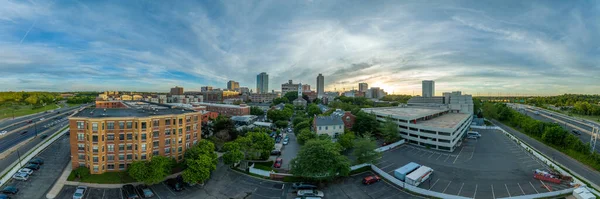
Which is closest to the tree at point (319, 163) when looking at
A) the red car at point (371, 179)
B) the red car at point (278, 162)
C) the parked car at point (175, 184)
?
the red car at point (371, 179)

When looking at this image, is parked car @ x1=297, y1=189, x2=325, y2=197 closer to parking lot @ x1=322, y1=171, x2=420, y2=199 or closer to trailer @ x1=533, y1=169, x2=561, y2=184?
parking lot @ x1=322, y1=171, x2=420, y2=199

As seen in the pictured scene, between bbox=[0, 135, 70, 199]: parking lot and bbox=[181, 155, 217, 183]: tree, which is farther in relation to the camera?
bbox=[181, 155, 217, 183]: tree

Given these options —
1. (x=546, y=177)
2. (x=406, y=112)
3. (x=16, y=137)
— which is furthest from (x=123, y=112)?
(x=406, y=112)

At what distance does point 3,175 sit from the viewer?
35312 millimetres

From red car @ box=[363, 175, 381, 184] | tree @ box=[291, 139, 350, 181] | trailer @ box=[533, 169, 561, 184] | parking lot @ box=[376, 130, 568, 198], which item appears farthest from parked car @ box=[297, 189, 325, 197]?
trailer @ box=[533, 169, 561, 184]

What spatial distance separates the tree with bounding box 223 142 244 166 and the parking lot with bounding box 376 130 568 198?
23904 mm

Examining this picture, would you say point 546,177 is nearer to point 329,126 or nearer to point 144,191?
point 329,126

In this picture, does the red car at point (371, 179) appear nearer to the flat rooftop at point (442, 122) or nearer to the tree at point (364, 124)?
the tree at point (364, 124)

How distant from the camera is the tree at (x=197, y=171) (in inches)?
1316

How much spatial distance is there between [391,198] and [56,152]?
62318 mm

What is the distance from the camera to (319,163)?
32969 mm

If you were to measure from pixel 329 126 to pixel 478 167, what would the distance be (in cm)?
3017

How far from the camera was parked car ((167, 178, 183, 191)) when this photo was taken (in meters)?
33.3

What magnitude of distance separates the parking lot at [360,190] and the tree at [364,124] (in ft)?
84.4
